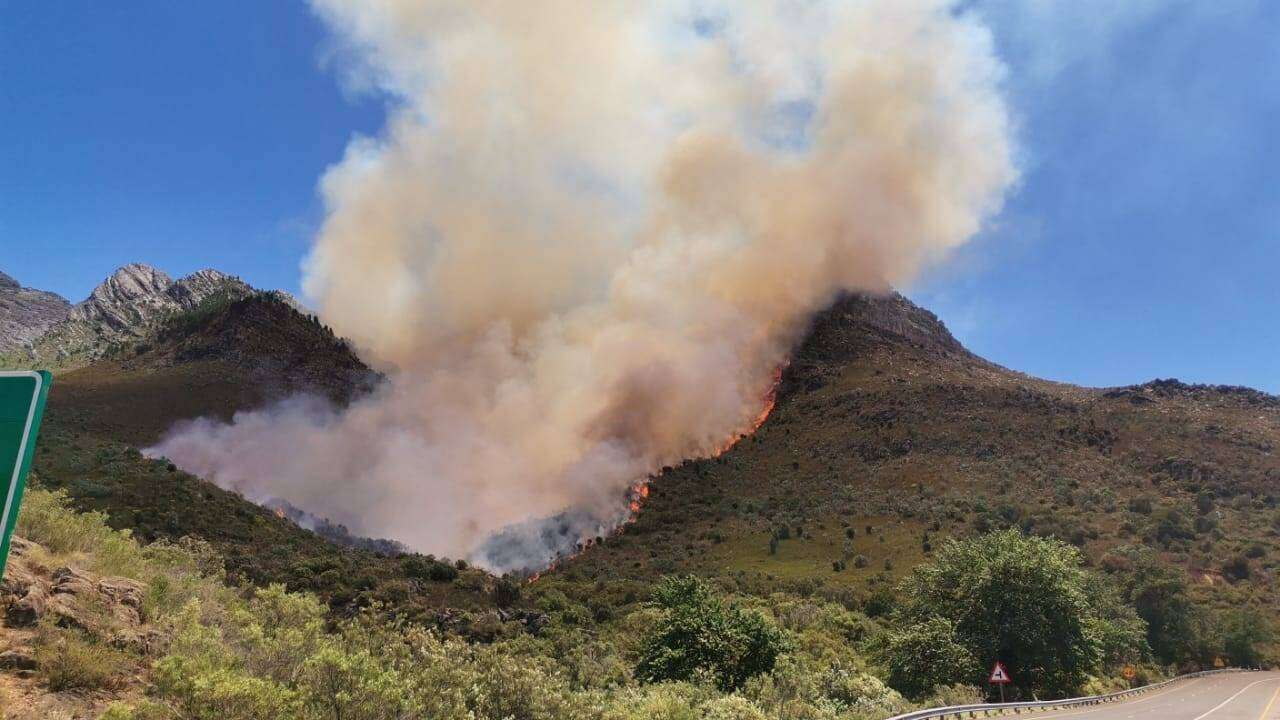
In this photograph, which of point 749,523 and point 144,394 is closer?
point 749,523

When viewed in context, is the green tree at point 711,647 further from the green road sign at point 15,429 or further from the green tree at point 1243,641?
the green tree at point 1243,641

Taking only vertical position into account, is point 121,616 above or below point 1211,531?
below

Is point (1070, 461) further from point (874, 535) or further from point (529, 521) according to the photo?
point (529, 521)

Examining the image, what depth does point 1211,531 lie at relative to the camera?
93.3 metres

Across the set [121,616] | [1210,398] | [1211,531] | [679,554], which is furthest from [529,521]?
[1210,398]

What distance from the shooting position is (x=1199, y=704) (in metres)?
36.6

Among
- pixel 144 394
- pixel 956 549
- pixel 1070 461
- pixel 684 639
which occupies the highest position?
pixel 144 394

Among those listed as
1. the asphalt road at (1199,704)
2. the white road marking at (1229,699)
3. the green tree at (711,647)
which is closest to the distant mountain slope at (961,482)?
the white road marking at (1229,699)

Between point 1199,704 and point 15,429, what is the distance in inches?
2016

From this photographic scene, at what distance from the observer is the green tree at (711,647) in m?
35.3

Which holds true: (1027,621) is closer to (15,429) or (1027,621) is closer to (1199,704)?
(1199,704)

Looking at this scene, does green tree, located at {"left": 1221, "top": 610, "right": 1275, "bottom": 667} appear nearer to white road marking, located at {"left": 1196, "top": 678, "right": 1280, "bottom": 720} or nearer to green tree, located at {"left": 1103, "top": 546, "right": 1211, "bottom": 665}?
green tree, located at {"left": 1103, "top": 546, "right": 1211, "bottom": 665}

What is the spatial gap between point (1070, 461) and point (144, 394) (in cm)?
17391

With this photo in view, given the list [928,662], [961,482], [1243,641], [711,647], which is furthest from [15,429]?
[961,482]
